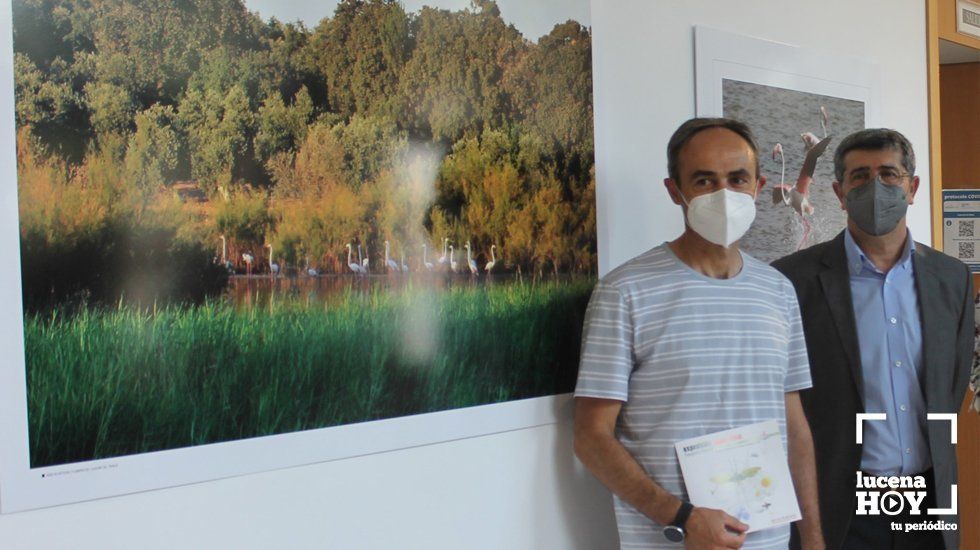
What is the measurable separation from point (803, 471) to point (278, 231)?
1.28 metres

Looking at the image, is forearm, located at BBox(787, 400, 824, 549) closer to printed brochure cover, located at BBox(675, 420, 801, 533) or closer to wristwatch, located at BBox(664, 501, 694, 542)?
printed brochure cover, located at BBox(675, 420, 801, 533)

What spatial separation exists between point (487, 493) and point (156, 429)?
0.73 meters

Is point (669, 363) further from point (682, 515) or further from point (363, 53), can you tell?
point (363, 53)

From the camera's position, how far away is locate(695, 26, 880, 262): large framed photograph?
2.45 m

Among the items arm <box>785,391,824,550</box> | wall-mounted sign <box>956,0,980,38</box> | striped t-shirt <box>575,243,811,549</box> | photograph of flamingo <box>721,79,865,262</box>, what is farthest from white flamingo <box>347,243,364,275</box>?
wall-mounted sign <box>956,0,980,38</box>

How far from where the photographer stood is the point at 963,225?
4.36 meters

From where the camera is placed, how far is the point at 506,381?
1921 mm

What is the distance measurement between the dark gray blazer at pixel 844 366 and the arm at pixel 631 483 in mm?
499

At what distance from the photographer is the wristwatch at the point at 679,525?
1744mm

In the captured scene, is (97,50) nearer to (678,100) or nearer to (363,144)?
(363,144)

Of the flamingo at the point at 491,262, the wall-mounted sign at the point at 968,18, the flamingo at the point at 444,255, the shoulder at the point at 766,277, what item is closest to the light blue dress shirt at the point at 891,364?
the shoulder at the point at 766,277

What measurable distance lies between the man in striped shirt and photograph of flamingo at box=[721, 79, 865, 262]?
659mm

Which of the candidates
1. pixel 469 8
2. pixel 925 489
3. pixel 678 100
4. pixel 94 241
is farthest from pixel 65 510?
pixel 925 489

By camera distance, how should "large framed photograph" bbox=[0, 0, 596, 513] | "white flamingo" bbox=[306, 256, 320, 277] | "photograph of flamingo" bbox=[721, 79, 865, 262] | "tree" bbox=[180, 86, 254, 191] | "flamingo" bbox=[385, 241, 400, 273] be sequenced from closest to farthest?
"large framed photograph" bbox=[0, 0, 596, 513] → "tree" bbox=[180, 86, 254, 191] → "white flamingo" bbox=[306, 256, 320, 277] → "flamingo" bbox=[385, 241, 400, 273] → "photograph of flamingo" bbox=[721, 79, 865, 262]
